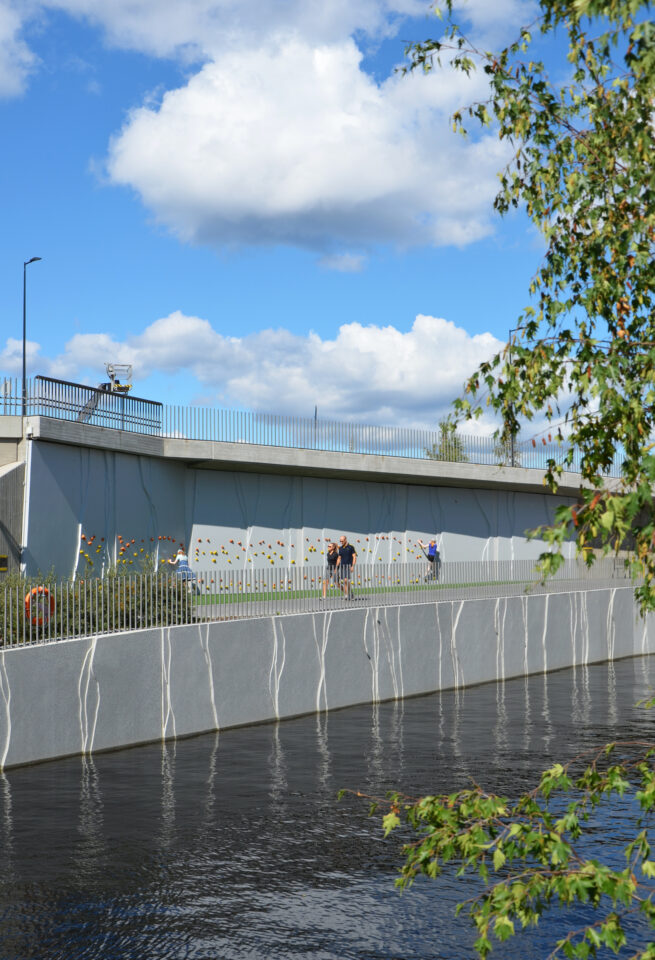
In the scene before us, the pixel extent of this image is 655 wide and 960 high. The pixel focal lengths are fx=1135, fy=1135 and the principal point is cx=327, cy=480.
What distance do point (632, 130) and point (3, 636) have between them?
43.5 ft

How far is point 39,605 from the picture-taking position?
1705 cm

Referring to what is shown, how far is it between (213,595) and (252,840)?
8.78 m

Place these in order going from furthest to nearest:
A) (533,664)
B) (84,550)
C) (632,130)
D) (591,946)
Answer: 1. (84,550)
2. (533,664)
3. (632,130)
4. (591,946)

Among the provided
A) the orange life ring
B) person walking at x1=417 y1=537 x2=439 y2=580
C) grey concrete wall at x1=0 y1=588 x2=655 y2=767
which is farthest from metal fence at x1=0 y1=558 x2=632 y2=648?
person walking at x1=417 y1=537 x2=439 y2=580

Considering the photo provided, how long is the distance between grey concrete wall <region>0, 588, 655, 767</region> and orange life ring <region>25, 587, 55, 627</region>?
54 cm

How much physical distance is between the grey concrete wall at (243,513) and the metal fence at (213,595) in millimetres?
9770

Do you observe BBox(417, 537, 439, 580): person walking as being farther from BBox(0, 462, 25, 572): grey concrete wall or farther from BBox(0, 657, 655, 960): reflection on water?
BBox(0, 657, 655, 960): reflection on water

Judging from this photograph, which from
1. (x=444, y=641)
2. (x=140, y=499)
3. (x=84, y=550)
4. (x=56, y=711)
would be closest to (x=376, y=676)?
(x=444, y=641)

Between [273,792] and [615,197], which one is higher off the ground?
[615,197]

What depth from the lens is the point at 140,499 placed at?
117ft

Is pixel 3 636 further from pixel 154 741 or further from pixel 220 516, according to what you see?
pixel 220 516

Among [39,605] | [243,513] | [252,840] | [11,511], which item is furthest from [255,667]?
[243,513]

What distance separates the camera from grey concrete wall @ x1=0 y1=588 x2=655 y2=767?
1678cm

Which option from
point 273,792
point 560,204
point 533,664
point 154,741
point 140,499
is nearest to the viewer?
point 560,204
